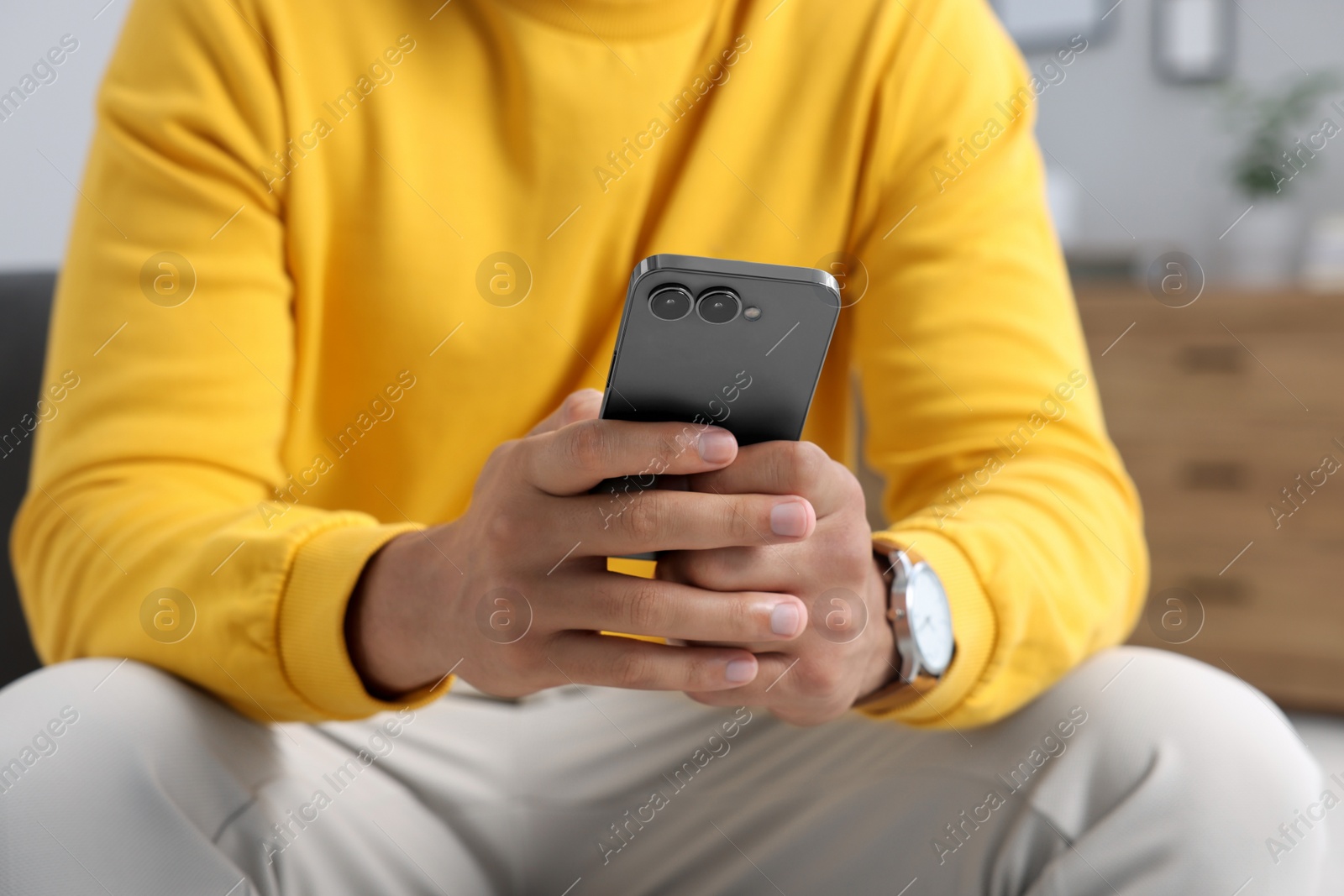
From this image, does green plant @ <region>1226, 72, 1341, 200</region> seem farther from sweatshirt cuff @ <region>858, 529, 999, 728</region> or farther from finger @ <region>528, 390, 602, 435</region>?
finger @ <region>528, 390, 602, 435</region>

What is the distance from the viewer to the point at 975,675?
523 millimetres

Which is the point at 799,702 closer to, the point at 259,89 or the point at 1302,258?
the point at 259,89

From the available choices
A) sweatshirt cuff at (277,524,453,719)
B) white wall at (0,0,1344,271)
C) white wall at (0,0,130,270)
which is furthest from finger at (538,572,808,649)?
white wall at (0,0,1344,271)

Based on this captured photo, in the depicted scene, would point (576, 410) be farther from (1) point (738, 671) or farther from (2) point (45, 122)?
(2) point (45, 122)

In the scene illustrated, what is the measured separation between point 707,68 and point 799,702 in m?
0.50

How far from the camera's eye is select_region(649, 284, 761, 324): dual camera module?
0.37 metres

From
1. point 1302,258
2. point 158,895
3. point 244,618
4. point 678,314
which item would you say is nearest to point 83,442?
point 244,618

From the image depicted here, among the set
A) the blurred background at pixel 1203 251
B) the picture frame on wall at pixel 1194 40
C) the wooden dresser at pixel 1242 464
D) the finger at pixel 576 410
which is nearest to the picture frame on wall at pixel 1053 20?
the blurred background at pixel 1203 251

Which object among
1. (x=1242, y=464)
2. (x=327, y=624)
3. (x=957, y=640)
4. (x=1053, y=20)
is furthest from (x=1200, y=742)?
(x=1053, y=20)

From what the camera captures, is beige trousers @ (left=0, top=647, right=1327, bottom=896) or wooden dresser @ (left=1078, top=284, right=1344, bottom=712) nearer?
beige trousers @ (left=0, top=647, right=1327, bottom=896)

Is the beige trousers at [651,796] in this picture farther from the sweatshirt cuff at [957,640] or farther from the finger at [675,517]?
the finger at [675,517]

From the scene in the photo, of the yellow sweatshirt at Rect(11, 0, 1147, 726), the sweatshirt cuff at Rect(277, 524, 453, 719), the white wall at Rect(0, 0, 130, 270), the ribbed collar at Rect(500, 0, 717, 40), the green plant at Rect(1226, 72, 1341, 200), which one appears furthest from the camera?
the green plant at Rect(1226, 72, 1341, 200)

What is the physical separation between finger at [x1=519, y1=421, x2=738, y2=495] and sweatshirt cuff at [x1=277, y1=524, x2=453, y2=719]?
13cm

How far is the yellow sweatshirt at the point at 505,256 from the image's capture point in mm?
599
